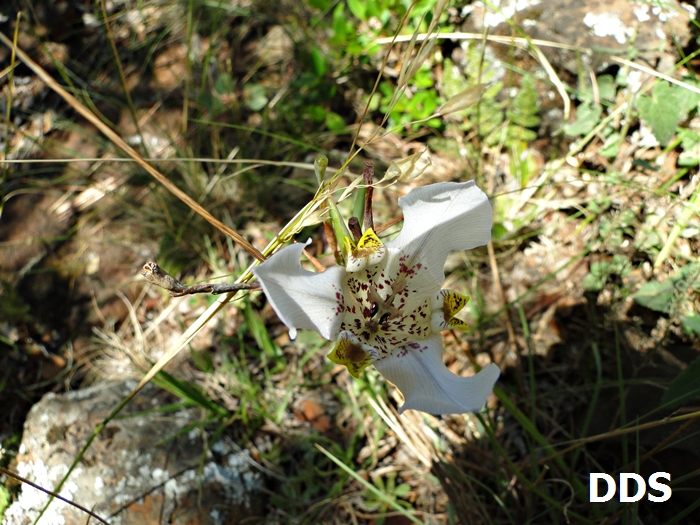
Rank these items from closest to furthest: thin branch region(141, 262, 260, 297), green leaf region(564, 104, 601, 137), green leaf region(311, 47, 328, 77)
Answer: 1. thin branch region(141, 262, 260, 297)
2. green leaf region(564, 104, 601, 137)
3. green leaf region(311, 47, 328, 77)

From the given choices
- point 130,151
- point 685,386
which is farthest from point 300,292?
point 685,386

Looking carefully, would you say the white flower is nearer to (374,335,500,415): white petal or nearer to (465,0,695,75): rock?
(374,335,500,415): white petal

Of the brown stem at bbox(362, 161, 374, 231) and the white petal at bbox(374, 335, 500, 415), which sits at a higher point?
the brown stem at bbox(362, 161, 374, 231)

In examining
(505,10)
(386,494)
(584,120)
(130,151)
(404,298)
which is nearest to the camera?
(130,151)

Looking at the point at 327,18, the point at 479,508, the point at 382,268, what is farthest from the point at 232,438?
the point at 327,18

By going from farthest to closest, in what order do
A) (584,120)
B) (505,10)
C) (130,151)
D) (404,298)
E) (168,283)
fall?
(505,10)
(584,120)
(404,298)
(130,151)
(168,283)

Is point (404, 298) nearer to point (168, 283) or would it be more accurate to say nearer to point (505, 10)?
point (168, 283)

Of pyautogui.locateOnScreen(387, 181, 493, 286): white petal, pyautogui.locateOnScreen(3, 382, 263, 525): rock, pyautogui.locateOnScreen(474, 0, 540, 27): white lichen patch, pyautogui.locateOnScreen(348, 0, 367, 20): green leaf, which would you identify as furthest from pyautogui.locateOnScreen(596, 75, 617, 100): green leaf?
pyautogui.locateOnScreen(3, 382, 263, 525): rock

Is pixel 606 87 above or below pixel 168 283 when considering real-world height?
below
